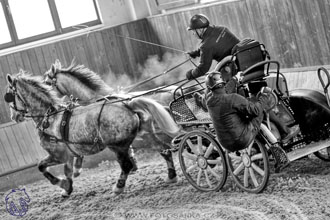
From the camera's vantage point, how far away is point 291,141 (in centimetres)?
690

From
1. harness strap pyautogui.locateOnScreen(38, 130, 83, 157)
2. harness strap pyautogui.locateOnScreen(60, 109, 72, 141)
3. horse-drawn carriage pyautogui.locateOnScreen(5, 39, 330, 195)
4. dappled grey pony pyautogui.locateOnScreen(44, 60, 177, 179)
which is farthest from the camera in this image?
dappled grey pony pyautogui.locateOnScreen(44, 60, 177, 179)

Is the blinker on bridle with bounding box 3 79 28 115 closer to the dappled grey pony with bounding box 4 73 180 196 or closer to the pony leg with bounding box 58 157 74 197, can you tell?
the dappled grey pony with bounding box 4 73 180 196

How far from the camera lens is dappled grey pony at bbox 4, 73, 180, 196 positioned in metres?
8.51

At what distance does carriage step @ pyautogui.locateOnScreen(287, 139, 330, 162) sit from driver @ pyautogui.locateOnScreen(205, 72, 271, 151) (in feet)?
1.76

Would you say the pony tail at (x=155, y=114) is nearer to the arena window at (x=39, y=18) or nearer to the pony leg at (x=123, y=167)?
the pony leg at (x=123, y=167)

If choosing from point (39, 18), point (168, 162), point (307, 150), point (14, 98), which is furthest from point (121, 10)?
point (307, 150)

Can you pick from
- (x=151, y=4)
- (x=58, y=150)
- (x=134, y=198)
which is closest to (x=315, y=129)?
(x=134, y=198)

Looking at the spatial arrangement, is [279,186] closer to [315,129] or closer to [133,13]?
[315,129]

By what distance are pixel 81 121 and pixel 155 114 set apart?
1.19m

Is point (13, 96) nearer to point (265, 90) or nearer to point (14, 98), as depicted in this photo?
point (14, 98)

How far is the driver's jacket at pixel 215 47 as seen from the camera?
301 inches

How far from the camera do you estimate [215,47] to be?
766 cm

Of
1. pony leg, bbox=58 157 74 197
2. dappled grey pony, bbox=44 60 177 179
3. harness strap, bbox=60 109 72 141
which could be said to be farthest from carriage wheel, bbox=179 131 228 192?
pony leg, bbox=58 157 74 197

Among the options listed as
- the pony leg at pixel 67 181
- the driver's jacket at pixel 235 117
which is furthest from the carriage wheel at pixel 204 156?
the pony leg at pixel 67 181
